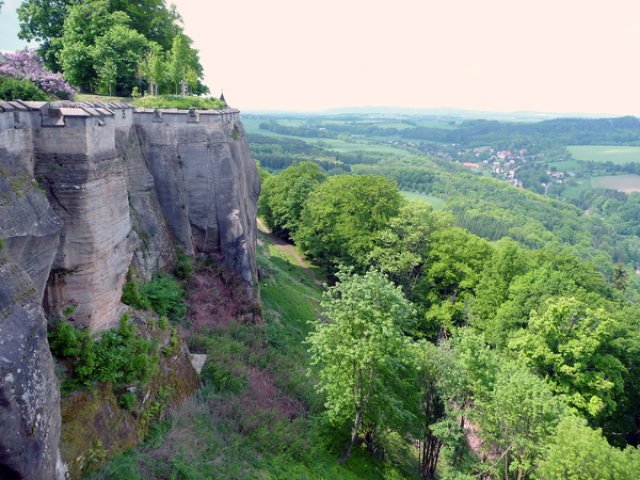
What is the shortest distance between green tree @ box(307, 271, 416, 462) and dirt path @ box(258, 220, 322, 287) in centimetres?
2253

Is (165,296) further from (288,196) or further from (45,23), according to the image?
(288,196)

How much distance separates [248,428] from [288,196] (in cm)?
3403

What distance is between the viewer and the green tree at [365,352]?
15.7m

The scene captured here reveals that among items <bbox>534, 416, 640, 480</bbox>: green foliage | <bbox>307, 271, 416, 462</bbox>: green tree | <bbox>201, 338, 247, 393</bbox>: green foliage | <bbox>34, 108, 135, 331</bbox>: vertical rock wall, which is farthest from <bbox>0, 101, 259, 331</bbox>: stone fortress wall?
<bbox>534, 416, 640, 480</bbox>: green foliage

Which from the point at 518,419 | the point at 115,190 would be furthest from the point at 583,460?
the point at 115,190

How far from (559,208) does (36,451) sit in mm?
145562

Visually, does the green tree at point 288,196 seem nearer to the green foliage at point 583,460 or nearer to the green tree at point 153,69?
the green tree at point 153,69

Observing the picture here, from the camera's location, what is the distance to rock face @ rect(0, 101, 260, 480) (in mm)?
7952

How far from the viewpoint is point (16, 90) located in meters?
13.3

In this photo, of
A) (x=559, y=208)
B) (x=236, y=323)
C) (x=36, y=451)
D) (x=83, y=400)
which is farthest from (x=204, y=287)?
(x=559, y=208)

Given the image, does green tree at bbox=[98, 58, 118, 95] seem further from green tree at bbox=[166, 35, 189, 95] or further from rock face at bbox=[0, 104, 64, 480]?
rock face at bbox=[0, 104, 64, 480]

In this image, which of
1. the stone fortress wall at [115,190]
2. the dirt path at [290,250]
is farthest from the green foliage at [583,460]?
the dirt path at [290,250]

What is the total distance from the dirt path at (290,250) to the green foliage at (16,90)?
1098 inches

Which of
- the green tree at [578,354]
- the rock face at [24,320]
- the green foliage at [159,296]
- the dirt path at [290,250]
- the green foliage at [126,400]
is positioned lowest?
the dirt path at [290,250]
